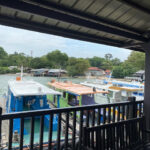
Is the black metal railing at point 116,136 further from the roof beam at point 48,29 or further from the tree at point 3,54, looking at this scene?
the tree at point 3,54

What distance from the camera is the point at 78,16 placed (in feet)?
5.22

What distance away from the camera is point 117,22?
192 centimetres

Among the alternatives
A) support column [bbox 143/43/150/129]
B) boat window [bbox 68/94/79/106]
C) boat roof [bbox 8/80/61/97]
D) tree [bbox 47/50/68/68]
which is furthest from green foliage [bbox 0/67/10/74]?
support column [bbox 143/43/150/129]

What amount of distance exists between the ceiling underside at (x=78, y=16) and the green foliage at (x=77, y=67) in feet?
17.1

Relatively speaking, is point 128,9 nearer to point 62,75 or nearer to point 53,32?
point 53,32

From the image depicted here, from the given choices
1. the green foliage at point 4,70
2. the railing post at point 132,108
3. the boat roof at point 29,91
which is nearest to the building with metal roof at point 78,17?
the railing post at point 132,108

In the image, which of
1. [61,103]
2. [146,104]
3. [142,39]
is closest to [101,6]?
[142,39]

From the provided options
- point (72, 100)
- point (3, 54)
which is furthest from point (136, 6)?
point (72, 100)

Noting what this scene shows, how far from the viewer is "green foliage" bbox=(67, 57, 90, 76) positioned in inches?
292

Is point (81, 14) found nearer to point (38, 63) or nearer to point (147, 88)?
point (147, 88)

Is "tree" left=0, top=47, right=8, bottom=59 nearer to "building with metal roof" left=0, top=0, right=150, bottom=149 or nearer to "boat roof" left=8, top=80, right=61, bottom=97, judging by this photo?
"boat roof" left=8, top=80, right=61, bottom=97

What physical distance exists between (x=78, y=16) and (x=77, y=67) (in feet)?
21.4

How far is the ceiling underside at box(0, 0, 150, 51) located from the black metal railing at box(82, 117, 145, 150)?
1.25 m

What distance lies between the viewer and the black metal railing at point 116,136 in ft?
4.81
